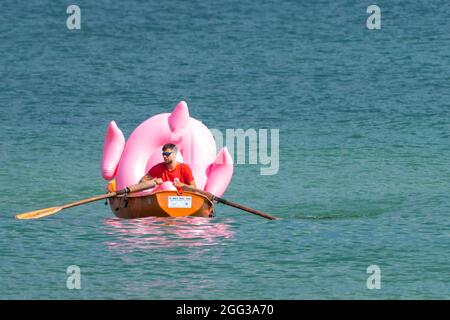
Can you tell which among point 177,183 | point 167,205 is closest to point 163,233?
point 167,205

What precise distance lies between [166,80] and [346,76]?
4.98 meters

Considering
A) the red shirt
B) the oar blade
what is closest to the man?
the red shirt

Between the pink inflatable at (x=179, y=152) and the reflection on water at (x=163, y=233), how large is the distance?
594 mm

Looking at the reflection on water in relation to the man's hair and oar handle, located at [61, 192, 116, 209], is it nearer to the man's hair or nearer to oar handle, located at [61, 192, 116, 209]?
oar handle, located at [61, 192, 116, 209]

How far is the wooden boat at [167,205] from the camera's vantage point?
79.8 feet

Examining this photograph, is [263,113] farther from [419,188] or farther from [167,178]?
[167,178]

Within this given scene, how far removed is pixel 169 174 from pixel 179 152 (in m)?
0.84

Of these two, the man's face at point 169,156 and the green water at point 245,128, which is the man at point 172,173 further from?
the green water at point 245,128

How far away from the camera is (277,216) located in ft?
85.9

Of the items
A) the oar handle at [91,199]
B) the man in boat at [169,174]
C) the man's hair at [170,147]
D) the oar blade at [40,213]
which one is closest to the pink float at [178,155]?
the oar handle at [91,199]

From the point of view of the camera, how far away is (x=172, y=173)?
24.4 metres

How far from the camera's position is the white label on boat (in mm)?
24328

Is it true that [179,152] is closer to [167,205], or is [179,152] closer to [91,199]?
[167,205]
